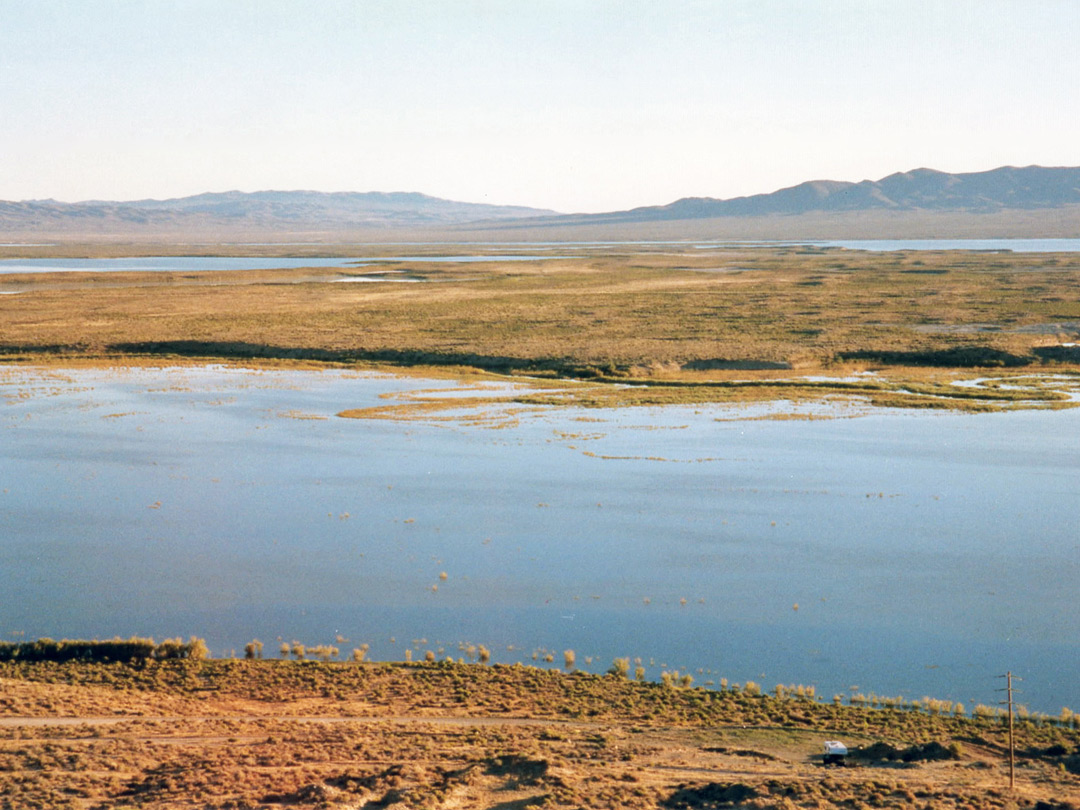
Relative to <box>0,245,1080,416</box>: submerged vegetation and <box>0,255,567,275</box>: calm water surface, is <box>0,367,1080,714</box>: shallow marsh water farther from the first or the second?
<box>0,255,567,275</box>: calm water surface

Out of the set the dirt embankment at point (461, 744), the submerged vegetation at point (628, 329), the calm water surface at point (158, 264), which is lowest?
the dirt embankment at point (461, 744)

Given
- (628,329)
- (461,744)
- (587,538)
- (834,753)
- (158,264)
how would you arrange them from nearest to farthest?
(834,753) → (461,744) → (587,538) → (628,329) → (158,264)

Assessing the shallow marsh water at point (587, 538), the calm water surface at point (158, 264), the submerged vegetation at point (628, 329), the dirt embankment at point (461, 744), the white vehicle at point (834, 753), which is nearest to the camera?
the dirt embankment at point (461, 744)

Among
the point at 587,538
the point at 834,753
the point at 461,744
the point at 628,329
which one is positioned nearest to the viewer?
the point at 834,753

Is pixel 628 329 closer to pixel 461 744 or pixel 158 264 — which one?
pixel 461 744

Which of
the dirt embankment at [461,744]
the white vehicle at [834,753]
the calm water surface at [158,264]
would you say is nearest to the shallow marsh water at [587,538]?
the dirt embankment at [461,744]

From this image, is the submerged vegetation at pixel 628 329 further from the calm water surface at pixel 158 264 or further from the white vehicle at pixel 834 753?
the white vehicle at pixel 834 753

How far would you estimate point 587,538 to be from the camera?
27.9 m

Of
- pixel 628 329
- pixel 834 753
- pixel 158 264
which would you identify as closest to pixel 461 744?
pixel 834 753

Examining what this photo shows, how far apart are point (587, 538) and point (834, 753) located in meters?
12.5

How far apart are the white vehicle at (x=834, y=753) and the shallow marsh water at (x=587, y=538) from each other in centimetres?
291

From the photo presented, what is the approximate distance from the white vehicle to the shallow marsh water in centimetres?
291

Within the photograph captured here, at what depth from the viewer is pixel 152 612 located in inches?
899

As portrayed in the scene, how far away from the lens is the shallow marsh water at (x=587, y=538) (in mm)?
21469
